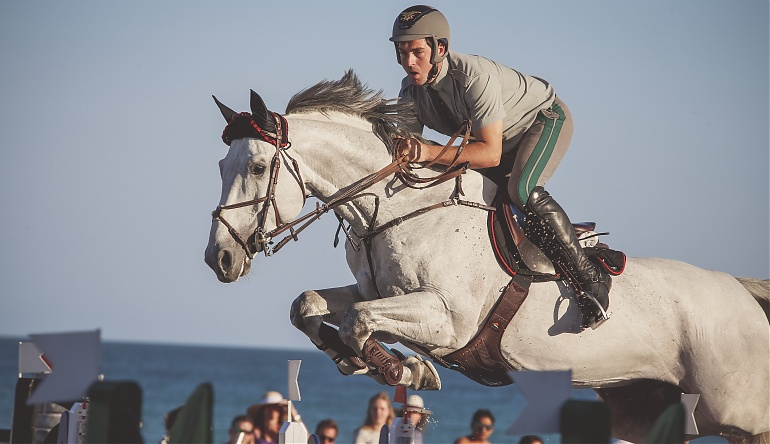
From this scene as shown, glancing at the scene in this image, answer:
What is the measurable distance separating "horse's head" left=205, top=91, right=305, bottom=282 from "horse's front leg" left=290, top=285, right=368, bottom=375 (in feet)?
1.49

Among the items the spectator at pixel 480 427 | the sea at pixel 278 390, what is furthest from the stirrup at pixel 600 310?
the sea at pixel 278 390

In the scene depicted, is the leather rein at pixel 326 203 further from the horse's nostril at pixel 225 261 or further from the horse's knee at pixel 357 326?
the horse's knee at pixel 357 326

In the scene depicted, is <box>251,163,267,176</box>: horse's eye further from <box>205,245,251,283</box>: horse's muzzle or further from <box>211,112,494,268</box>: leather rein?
<box>205,245,251,283</box>: horse's muzzle

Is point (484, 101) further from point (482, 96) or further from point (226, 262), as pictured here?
point (226, 262)

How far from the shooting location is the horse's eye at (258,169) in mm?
4496

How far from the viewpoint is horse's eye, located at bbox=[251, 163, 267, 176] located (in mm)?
4496

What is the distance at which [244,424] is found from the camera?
273 inches

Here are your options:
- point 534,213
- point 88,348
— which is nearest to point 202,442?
point 88,348

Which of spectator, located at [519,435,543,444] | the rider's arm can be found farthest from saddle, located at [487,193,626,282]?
spectator, located at [519,435,543,444]

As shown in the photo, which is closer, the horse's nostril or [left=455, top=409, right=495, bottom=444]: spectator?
the horse's nostril

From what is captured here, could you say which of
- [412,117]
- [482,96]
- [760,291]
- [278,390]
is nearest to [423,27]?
[482,96]

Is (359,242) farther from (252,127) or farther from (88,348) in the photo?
(88,348)

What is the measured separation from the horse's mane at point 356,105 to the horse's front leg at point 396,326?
783mm

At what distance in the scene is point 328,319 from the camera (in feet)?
16.1
